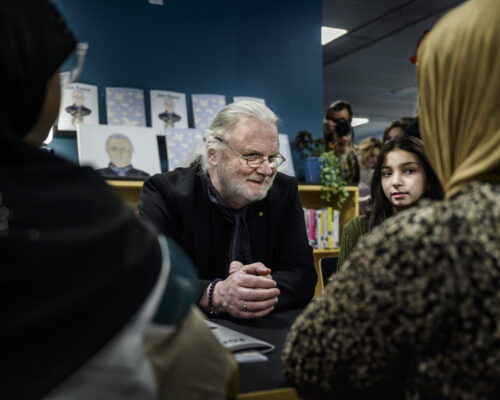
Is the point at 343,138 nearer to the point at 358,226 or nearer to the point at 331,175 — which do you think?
the point at 331,175

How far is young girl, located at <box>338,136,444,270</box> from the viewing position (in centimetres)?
266

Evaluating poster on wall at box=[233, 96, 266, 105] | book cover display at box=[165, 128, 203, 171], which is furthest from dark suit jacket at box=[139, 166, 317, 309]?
poster on wall at box=[233, 96, 266, 105]

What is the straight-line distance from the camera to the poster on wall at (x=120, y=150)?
10.7ft

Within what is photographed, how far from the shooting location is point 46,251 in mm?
581

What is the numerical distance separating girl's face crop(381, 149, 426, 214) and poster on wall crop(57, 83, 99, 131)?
214cm

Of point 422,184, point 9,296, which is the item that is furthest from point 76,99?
point 9,296

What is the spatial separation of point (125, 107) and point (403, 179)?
2.12 metres

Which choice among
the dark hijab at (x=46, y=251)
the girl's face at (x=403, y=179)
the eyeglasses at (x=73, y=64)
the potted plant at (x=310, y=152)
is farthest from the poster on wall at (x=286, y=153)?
the dark hijab at (x=46, y=251)

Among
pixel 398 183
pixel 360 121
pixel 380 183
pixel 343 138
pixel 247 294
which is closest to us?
pixel 247 294

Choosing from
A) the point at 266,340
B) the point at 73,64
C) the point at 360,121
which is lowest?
the point at 266,340

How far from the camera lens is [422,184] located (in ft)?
8.74

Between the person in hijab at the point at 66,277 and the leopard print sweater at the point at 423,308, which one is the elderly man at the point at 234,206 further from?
the person in hijab at the point at 66,277

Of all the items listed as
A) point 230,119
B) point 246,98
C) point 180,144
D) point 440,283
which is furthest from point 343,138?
point 440,283

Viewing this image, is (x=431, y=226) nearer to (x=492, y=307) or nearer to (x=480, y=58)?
(x=492, y=307)
